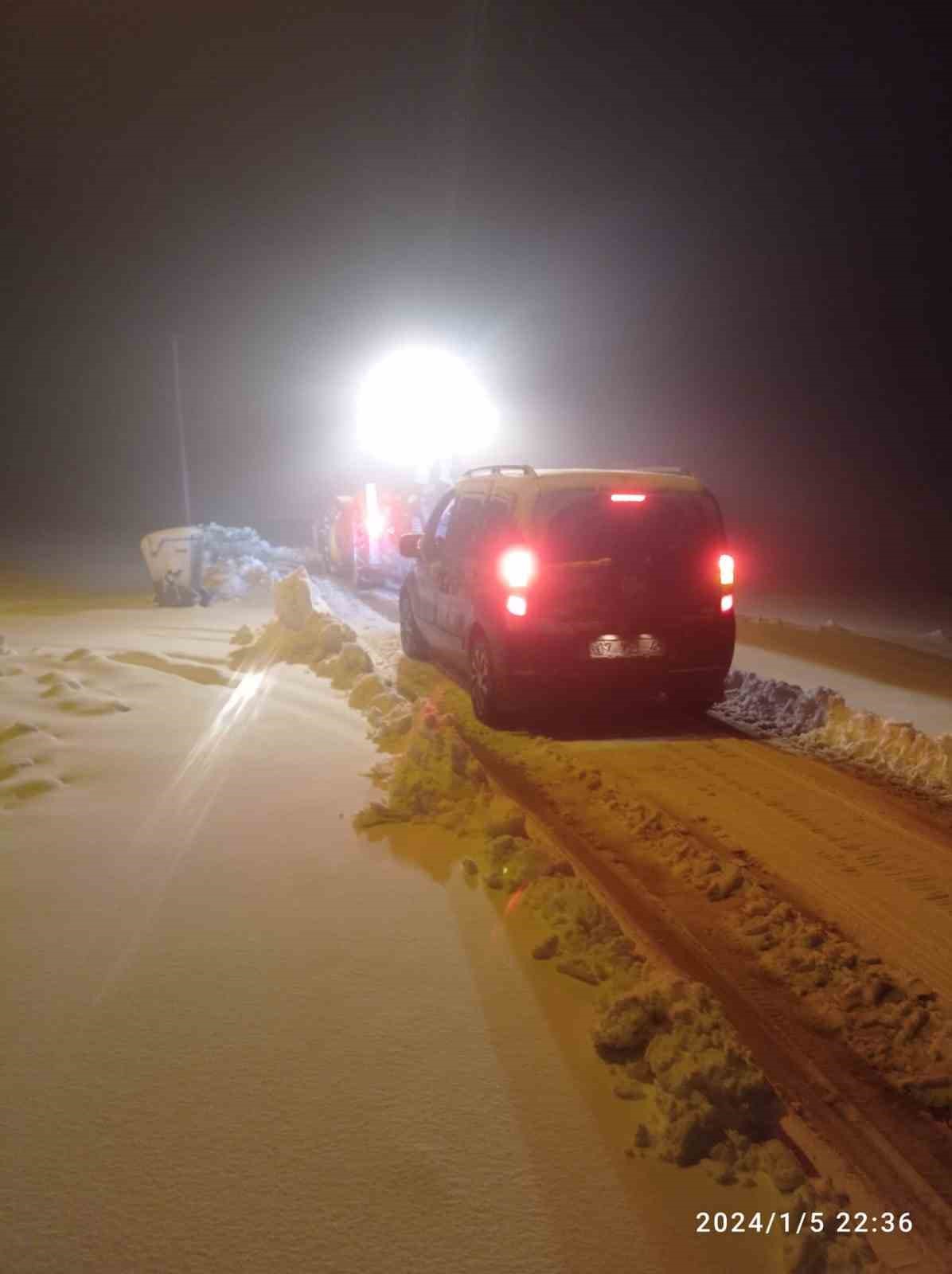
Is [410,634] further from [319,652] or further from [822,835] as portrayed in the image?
[822,835]

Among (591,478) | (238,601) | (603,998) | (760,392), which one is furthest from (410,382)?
(760,392)

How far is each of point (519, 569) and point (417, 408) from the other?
18.0 m

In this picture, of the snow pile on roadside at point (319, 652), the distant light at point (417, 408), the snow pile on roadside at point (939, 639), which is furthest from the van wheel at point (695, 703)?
the distant light at point (417, 408)

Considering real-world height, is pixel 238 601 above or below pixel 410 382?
below

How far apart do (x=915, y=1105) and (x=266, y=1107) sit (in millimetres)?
1961

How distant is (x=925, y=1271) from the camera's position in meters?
2.34

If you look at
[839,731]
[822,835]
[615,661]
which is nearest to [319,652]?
[615,661]

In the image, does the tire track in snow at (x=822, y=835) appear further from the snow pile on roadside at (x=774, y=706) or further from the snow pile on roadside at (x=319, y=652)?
the snow pile on roadside at (x=319, y=652)

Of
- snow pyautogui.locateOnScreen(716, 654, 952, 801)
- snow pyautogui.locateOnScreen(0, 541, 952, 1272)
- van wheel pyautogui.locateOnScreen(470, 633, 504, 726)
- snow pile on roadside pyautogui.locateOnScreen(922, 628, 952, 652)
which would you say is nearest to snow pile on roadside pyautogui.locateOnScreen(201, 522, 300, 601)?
snow pyautogui.locateOnScreen(0, 541, 952, 1272)

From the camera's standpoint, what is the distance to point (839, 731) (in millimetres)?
7082

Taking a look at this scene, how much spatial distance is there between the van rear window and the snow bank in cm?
153

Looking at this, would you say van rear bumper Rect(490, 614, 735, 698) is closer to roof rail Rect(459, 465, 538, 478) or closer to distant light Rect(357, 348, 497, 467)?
roof rail Rect(459, 465, 538, 478)

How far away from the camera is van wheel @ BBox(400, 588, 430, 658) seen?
1027 cm

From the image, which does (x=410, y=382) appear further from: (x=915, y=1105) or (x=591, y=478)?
(x=915, y=1105)
